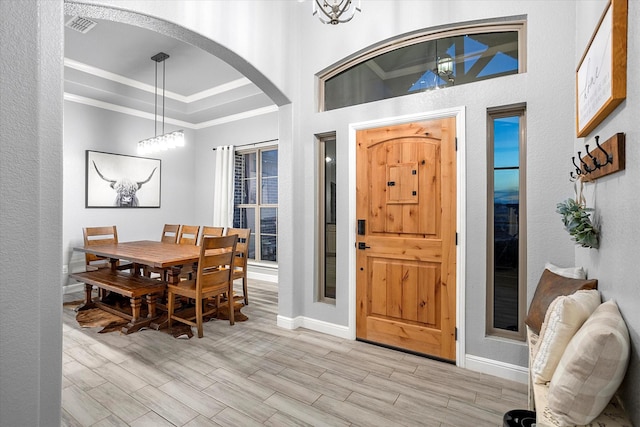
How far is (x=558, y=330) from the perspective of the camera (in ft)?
4.20

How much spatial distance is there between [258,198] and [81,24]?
3.39 metres

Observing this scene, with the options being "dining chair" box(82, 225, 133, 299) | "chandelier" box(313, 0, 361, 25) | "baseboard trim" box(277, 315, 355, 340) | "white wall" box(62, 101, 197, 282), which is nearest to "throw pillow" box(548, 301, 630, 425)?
"chandelier" box(313, 0, 361, 25)

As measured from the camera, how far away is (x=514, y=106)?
2414mm

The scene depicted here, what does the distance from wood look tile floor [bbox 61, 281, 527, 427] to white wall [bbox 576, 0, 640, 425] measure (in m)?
1.12

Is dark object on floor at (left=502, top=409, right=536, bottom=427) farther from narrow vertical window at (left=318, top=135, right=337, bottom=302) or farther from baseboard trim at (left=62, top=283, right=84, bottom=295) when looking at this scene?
baseboard trim at (left=62, top=283, right=84, bottom=295)

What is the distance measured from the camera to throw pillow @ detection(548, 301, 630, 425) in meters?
1.00

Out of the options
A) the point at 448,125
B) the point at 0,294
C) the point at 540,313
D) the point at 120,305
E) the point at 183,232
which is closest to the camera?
the point at 0,294

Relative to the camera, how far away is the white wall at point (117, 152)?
4.77 metres

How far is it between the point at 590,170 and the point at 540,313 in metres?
0.86

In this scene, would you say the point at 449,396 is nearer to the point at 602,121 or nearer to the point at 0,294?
the point at 602,121

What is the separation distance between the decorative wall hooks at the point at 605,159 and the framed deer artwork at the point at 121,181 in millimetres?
6056

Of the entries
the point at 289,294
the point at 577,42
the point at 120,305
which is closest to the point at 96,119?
the point at 120,305

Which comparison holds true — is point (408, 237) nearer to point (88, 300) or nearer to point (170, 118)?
point (88, 300)

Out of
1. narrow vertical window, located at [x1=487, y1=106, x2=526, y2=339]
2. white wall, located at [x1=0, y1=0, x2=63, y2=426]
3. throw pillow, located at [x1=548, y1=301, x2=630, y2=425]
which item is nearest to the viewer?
throw pillow, located at [x1=548, y1=301, x2=630, y2=425]
